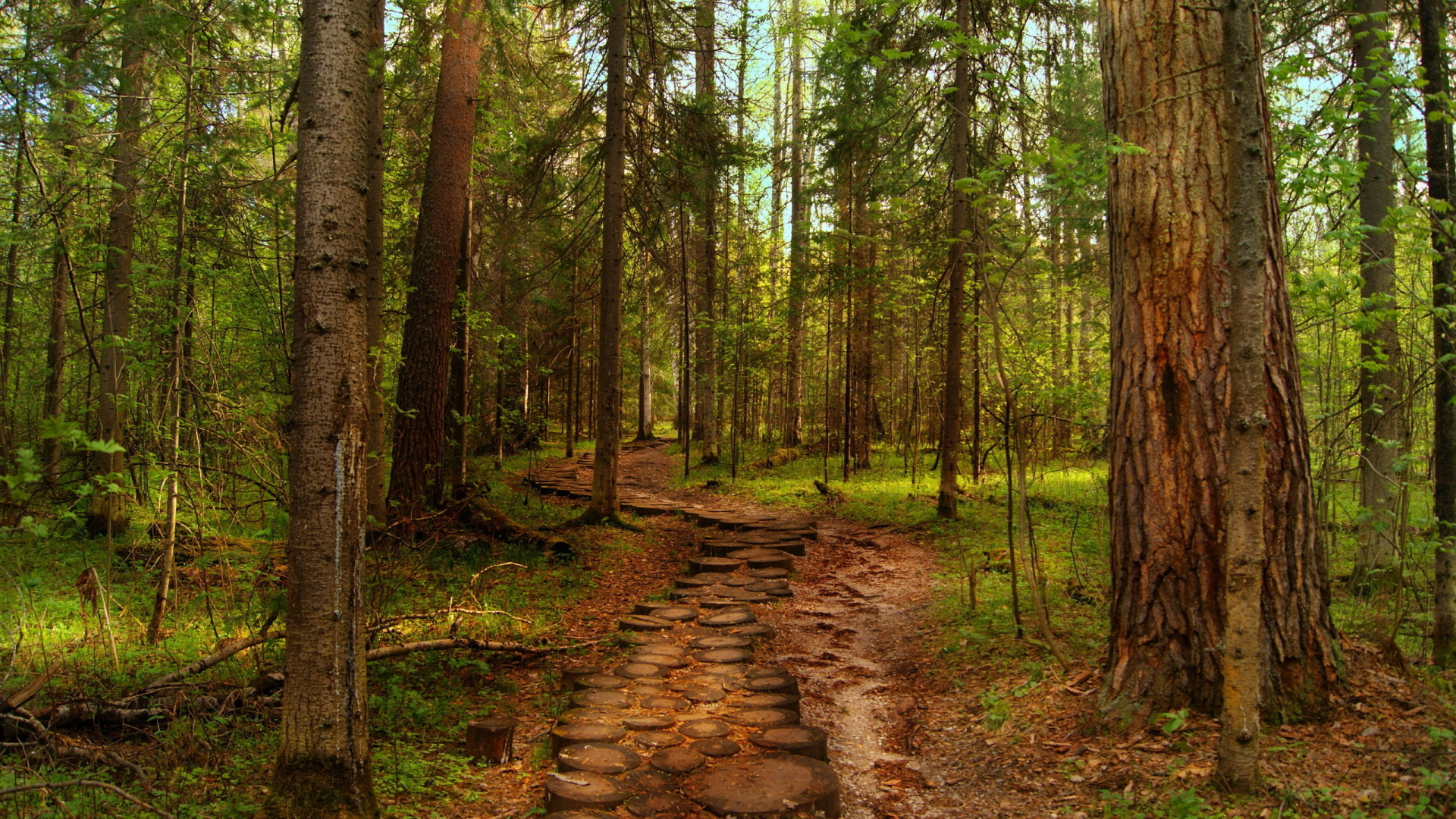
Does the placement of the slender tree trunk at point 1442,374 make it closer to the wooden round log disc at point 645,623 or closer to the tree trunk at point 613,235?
the wooden round log disc at point 645,623

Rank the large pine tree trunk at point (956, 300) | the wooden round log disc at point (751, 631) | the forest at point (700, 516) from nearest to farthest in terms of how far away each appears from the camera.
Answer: the forest at point (700, 516)
the wooden round log disc at point (751, 631)
the large pine tree trunk at point (956, 300)

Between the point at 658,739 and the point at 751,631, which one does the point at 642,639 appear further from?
the point at 658,739

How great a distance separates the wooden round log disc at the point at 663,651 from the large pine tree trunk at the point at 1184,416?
2.74 metres

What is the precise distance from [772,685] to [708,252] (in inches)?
568

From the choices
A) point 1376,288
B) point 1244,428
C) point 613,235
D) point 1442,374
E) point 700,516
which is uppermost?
point 613,235

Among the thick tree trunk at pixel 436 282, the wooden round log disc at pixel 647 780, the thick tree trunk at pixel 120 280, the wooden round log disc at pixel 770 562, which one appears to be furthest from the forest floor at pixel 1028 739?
the thick tree trunk at pixel 120 280

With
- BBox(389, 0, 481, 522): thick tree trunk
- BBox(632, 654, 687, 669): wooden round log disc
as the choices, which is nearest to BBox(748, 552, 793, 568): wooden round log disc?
BBox(632, 654, 687, 669): wooden round log disc

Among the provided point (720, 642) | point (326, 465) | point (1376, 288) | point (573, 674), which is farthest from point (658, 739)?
point (1376, 288)

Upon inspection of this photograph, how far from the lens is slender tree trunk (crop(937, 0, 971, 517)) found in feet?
32.2

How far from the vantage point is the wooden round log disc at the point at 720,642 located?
536 centimetres

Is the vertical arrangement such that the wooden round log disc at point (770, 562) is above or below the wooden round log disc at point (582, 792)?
above

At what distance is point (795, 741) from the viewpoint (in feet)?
12.4

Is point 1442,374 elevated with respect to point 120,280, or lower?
lower

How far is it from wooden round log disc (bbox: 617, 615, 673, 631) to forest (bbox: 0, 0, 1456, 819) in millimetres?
54
